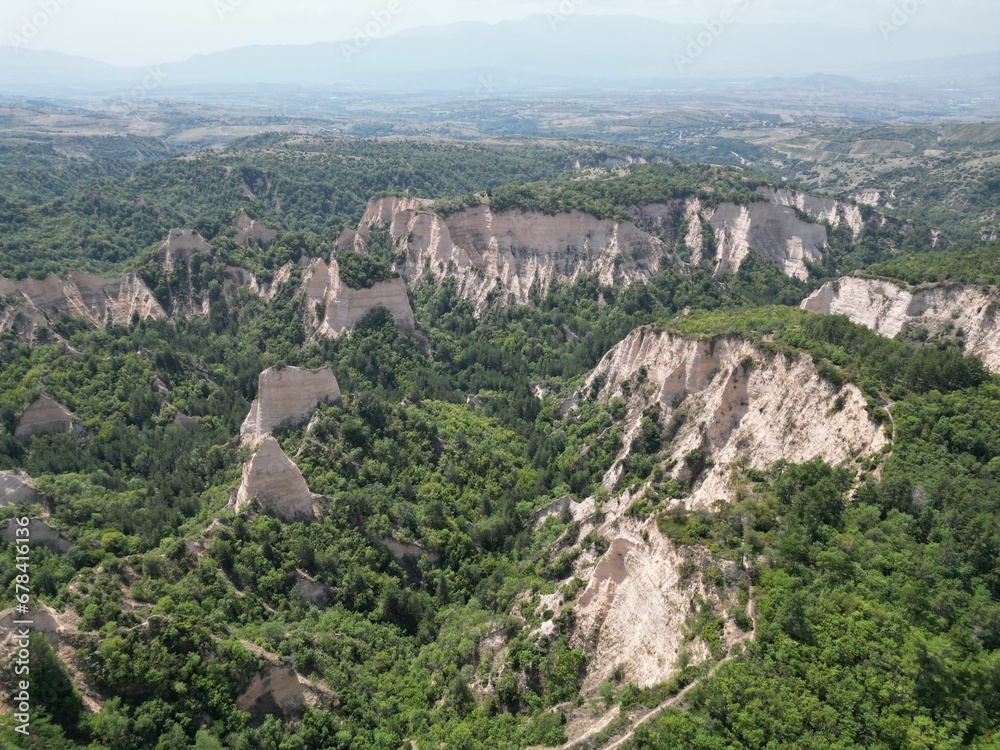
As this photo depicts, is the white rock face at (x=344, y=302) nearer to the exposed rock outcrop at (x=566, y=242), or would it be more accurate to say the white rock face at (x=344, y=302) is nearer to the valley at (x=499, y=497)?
the valley at (x=499, y=497)

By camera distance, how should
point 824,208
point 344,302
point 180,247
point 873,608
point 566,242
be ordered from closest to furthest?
1. point 873,608
2. point 344,302
3. point 180,247
4. point 566,242
5. point 824,208

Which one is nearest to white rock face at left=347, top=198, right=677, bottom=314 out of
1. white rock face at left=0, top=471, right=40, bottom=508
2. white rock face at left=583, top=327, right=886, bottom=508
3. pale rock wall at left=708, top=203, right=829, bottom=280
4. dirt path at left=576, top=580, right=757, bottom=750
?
pale rock wall at left=708, top=203, right=829, bottom=280

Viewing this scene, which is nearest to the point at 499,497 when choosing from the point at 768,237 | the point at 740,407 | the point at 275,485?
the point at 275,485

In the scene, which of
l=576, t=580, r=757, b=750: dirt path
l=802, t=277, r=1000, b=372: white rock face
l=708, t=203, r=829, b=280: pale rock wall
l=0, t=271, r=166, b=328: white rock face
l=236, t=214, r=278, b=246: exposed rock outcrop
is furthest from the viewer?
l=708, t=203, r=829, b=280: pale rock wall

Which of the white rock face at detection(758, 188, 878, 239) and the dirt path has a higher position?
the white rock face at detection(758, 188, 878, 239)

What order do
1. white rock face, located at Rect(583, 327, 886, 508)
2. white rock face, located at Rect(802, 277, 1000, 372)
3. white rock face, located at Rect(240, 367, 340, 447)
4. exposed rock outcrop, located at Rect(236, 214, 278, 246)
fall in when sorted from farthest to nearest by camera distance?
exposed rock outcrop, located at Rect(236, 214, 278, 246) → white rock face, located at Rect(802, 277, 1000, 372) → white rock face, located at Rect(240, 367, 340, 447) → white rock face, located at Rect(583, 327, 886, 508)

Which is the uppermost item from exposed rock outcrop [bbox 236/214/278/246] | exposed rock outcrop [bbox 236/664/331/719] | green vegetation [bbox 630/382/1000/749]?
exposed rock outcrop [bbox 236/214/278/246]
